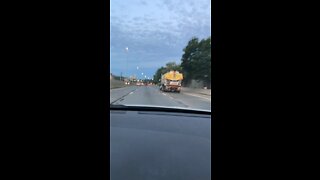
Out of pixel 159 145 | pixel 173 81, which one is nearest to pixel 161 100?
pixel 159 145

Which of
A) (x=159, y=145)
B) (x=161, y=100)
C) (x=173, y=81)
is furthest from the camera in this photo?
(x=173, y=81)

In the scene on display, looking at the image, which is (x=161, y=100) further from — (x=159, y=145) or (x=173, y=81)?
(x=173, y=81)

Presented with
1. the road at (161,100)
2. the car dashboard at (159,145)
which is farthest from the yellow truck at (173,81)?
the car dashboard at (159,145)

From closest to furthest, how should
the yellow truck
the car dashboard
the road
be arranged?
the car dashboard → the road → the yellow truck

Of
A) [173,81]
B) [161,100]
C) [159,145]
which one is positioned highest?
[173,81]

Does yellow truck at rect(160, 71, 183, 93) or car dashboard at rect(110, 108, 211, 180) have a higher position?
yellow truck at rect(160, 71, 183, 93)

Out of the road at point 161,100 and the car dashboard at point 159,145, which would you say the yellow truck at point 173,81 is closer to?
the road at point 161,100

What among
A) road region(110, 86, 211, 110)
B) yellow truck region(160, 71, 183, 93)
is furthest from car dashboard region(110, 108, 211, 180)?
yellow truck region(160, 71, 183, 93)

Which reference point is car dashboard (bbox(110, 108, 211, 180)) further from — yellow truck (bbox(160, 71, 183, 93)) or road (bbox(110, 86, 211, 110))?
yellow truck (bbox(160, 71, 183, 93))
